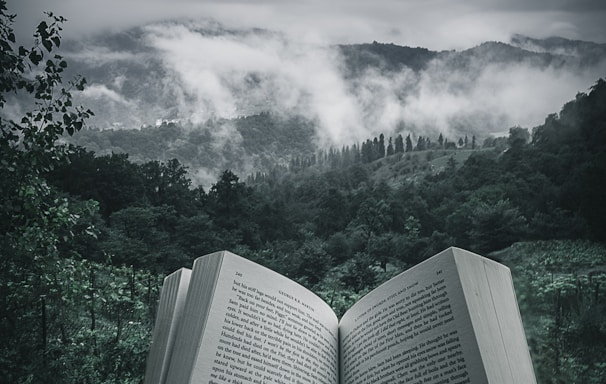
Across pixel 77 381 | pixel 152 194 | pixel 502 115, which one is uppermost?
pixel 502 115

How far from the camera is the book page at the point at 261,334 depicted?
4.42 ft

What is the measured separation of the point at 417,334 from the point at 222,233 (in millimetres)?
19361

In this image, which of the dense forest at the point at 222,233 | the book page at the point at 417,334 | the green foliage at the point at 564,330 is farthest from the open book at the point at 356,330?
the dense forest at the point at 222,233

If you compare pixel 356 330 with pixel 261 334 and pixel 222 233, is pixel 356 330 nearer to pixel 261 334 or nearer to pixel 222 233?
pixel 261 334

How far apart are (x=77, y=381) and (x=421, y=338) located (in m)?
2.45

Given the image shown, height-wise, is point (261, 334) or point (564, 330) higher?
point (564, 330)

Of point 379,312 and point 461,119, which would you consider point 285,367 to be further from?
point 461,119

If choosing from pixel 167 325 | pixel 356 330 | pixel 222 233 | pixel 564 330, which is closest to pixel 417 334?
pixel 356 330

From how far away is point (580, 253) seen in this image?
43.5 ft

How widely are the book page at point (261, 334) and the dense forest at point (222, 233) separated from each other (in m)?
1.59

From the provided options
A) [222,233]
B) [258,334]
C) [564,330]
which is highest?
[222,233]

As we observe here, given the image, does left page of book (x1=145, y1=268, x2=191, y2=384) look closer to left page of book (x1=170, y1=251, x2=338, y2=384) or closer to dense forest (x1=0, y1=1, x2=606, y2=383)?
left page of book (x1=170, y1=251, x2=338, y2=384)

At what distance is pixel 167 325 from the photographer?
1561 millimetres

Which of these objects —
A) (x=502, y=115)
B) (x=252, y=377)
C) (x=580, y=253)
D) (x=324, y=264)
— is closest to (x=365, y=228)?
(x=324, y=264)
